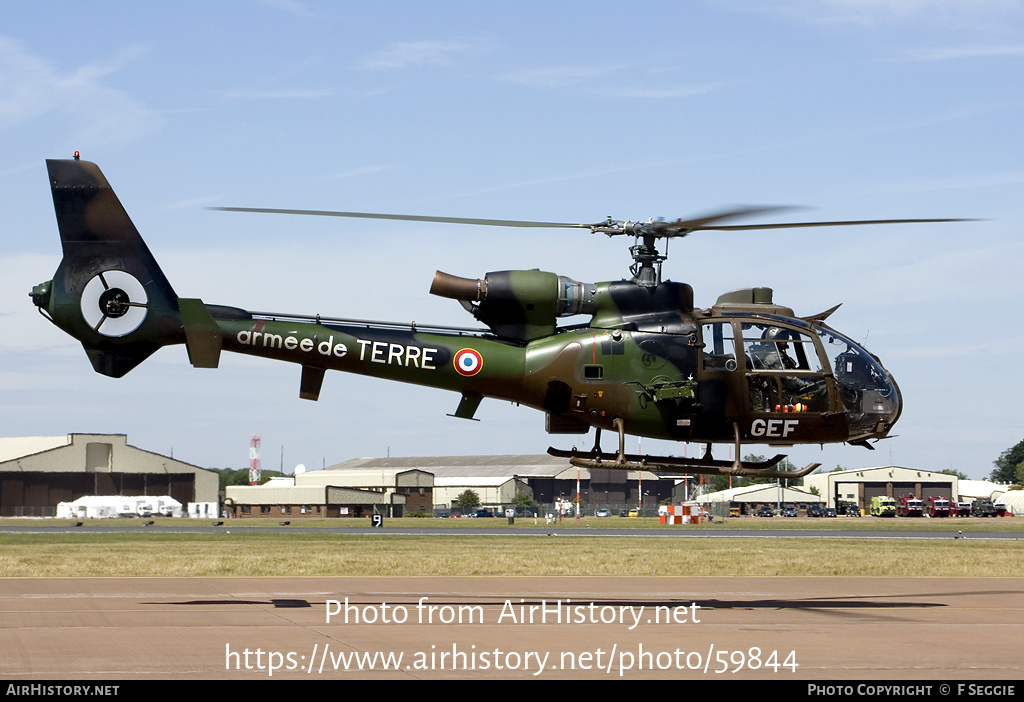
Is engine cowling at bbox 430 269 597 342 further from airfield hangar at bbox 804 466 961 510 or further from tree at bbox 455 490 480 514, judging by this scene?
airfield hangar at bbox 804 466 961 510

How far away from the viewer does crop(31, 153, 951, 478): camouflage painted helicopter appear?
19781 mm

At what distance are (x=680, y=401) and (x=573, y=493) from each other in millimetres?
146062

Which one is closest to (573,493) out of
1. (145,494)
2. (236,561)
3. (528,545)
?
(145,494)

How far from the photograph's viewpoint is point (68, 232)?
19.9m

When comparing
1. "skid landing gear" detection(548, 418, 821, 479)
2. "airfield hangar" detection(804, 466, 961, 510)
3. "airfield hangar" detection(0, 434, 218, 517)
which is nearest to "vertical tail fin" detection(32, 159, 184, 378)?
"skid landing gear" detection(548, 418, 821, 479)

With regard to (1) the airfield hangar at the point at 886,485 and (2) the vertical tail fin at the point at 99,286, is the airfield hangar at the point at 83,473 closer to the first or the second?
(1) the airfield hangar at the point at 886,485

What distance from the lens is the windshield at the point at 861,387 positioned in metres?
20.1

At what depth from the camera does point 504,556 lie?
37.8 metres

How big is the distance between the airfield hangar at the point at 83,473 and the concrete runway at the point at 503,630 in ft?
368

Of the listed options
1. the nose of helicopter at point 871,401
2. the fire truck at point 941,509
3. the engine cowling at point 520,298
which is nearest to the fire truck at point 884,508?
the fire truck at point 941,509

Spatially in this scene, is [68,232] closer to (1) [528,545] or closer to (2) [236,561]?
(2) [236,561]

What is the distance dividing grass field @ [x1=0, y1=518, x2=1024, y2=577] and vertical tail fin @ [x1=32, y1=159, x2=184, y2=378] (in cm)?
1131

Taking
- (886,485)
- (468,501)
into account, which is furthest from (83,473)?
(886,485)

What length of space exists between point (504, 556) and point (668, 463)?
747 inches
